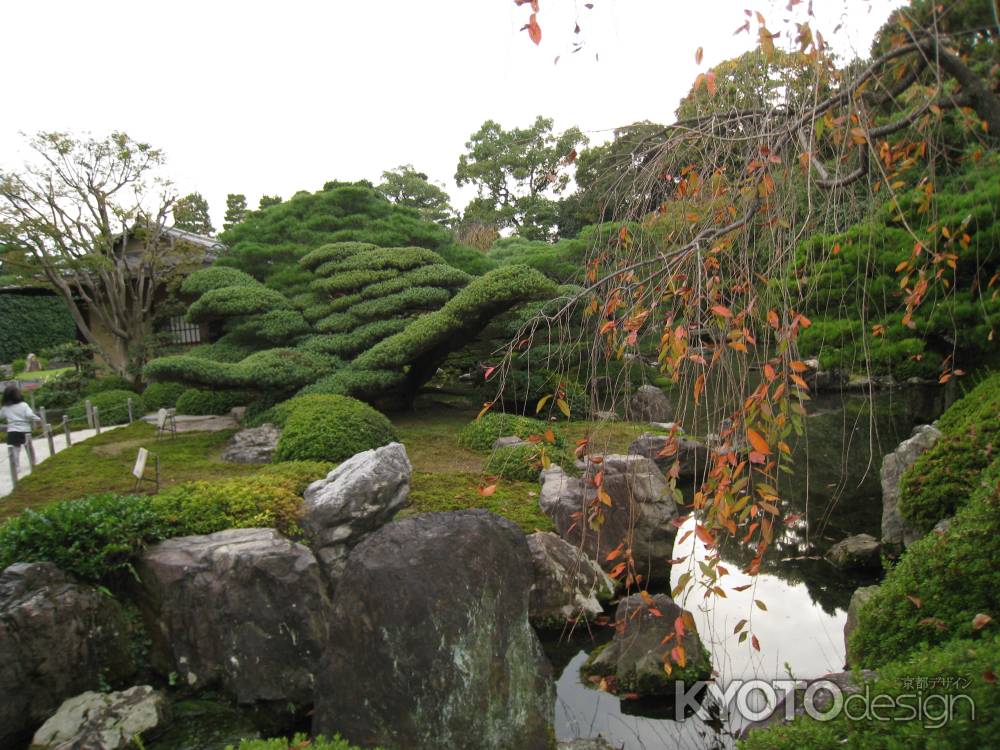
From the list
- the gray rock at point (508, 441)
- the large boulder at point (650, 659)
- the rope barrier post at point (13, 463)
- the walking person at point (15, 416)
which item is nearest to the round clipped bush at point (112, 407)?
the walking person at point (15, 416)

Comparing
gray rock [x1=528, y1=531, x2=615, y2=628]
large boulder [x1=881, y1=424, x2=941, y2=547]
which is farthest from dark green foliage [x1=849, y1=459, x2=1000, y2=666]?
large boulder [x1=881, y1=424, x2=941, y2=547]

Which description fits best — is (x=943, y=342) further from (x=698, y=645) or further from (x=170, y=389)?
(x=170, y=389)

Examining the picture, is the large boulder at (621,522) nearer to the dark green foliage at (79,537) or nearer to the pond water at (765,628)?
the pond water at (765,628)

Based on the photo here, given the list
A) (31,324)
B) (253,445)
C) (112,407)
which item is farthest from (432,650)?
(31,324)

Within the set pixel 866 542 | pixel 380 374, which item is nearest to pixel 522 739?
pixel 866 542

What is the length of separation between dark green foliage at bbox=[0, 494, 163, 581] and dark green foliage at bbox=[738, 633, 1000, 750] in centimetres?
389

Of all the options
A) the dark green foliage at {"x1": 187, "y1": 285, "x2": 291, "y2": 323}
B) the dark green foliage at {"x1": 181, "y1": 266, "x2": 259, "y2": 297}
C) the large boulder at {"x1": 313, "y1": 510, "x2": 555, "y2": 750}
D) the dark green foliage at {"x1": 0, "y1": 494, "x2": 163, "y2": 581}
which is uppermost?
the dark green foliage at {"x1": 181, "y1": 266, "x2": 259, "y2": 297}

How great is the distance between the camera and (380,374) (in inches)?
364

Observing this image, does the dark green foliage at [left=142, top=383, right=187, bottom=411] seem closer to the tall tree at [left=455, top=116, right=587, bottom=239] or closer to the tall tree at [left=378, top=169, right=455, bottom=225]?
the tall tree at [left=455, top=116, right=587, bottom=239]

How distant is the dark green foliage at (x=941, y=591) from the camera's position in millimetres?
2650

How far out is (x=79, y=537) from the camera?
4.16m

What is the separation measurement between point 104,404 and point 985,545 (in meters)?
12.7

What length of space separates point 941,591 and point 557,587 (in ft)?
9.16

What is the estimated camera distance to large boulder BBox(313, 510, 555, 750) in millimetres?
3232
